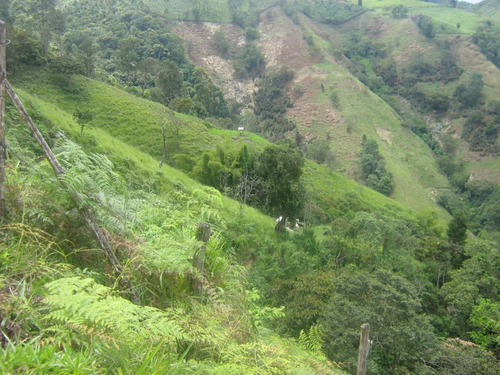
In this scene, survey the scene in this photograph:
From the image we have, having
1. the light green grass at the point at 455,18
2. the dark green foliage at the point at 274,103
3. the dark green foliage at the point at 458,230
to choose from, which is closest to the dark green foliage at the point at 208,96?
the dark green foliage at the point at 274,103

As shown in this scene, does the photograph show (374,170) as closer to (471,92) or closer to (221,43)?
(471,92)

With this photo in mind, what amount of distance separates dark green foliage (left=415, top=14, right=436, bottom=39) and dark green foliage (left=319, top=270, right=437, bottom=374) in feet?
297

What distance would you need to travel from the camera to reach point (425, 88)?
79375 millimetres

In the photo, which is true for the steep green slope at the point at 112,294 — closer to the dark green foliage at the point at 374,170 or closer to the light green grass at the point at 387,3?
the dark green foliage at the point at 374,170

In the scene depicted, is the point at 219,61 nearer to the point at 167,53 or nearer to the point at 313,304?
the point at 167,53

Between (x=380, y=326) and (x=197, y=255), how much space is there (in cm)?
848

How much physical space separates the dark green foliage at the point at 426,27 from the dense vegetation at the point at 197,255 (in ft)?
164

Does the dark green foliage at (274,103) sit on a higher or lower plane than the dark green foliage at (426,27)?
lower

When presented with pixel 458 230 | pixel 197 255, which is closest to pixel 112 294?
pixel 197 255

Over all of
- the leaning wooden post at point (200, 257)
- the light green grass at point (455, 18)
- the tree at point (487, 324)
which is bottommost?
the light green grass at point (455, 18)

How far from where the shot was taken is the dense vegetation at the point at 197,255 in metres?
2.73

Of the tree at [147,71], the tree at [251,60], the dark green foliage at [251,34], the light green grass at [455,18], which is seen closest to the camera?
the tree at [147,71]

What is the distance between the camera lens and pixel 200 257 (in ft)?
12.6

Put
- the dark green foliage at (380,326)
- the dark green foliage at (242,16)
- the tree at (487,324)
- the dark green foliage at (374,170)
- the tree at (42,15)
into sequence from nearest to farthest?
1. the dark green foliage at (380,326)
2. the tree at (487,324)
3. the tree at (42,15)
4. the dark green foliage at (374,170)
5. the dark green foliage at (242,16)
